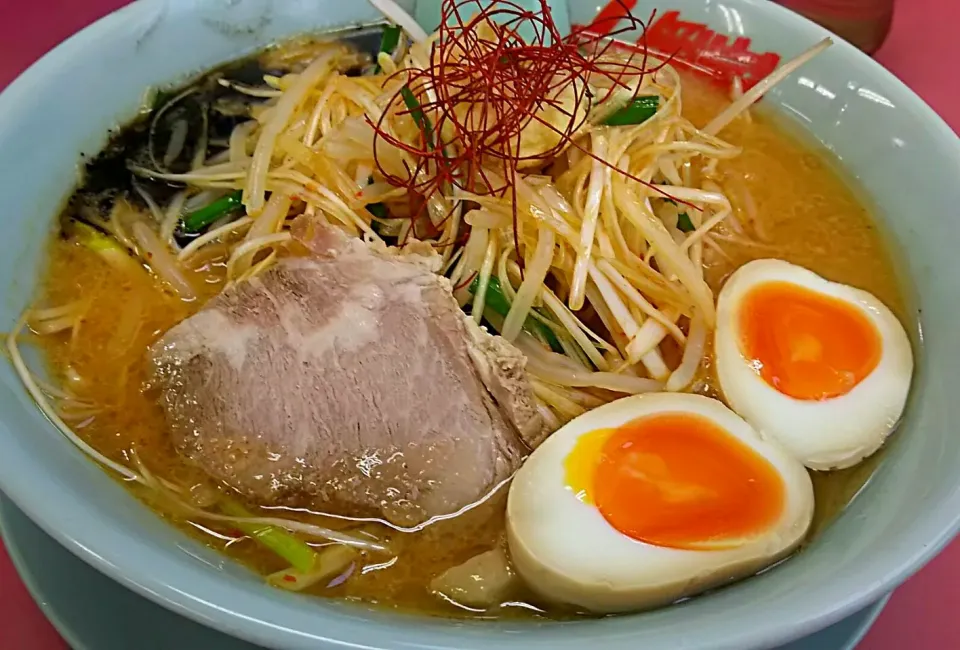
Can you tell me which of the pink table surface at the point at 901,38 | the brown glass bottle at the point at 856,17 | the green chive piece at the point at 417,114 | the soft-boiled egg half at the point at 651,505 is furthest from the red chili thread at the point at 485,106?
the pink table surface at the point at 901,38

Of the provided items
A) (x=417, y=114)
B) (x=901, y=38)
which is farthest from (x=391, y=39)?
(x=901, y=38)

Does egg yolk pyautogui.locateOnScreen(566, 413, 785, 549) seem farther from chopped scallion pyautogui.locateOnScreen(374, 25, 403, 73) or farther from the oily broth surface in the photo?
chopped scallion pyautogui.locateOnScreen(374, 25, 403, 73)

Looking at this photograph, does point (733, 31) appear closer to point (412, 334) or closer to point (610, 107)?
point (610, 107)

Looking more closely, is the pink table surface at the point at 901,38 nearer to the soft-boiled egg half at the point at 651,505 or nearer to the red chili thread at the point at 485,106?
the red chili thread at the point at 485,106

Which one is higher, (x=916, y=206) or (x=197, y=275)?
(x=197, y=275)

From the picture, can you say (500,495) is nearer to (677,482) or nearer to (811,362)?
(677,482)

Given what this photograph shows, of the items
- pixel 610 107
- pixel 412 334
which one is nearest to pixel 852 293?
pixel 610 107
